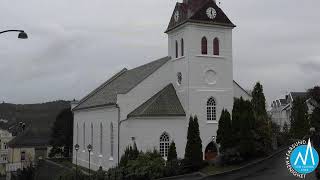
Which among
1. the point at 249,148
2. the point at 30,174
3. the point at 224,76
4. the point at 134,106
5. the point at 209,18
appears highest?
the point at 209,18

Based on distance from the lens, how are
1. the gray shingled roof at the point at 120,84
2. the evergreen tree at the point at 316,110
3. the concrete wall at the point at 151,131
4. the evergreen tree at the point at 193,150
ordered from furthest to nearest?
the gray shingled roof at the point at 120,84, the concrete wall at the point at 151,131, the evergreen tree at the point at 316,110, the evergreen tree at the point at 193,150

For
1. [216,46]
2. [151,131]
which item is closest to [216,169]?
[151,131]

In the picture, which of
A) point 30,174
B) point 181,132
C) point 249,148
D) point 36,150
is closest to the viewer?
point 249,148

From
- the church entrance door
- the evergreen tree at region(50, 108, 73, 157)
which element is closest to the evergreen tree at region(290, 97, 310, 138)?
the church entrance door

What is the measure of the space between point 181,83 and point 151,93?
3123 mm

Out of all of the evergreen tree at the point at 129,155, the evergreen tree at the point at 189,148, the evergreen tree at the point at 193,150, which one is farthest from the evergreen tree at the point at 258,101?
the evergreen tree at the point at 129,155

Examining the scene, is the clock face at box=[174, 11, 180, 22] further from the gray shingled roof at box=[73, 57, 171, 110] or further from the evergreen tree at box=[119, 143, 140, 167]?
the evergreen tree at box=[119, 143, 140, 167]

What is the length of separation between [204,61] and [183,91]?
356 centimetres

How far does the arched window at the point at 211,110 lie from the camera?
41344mm

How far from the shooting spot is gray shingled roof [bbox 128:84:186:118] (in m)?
39.1

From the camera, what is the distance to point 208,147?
41094 mm

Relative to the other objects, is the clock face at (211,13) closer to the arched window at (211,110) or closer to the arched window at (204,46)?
the arched window at (204,46)

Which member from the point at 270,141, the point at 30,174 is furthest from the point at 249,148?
the point at 30,174

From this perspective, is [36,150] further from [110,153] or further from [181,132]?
[181,132]
